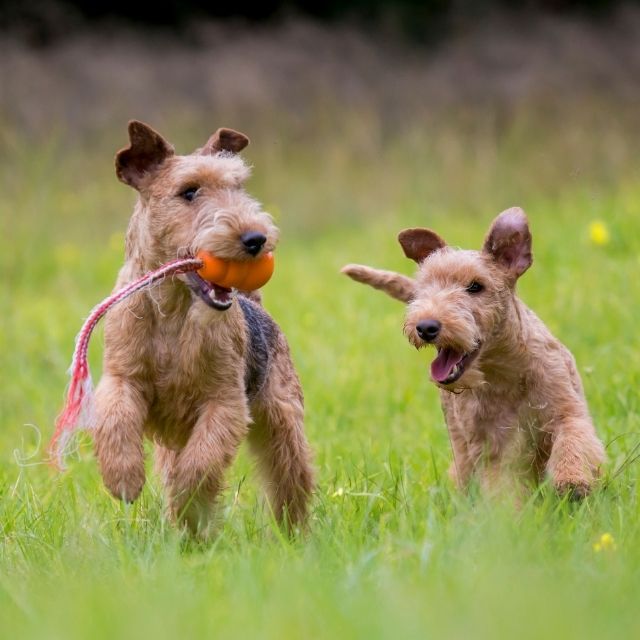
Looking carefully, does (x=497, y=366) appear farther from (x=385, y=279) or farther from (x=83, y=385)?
(x=83, y=385)

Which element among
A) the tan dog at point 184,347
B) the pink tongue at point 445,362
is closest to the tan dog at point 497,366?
the pink tongue at point 445,362

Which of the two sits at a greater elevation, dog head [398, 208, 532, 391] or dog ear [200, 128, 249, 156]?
dog ear [200, 128, 249, 156]

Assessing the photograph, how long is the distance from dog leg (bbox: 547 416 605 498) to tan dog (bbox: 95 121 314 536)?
0.99 metres

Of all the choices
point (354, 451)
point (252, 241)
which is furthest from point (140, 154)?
point (354, 451)

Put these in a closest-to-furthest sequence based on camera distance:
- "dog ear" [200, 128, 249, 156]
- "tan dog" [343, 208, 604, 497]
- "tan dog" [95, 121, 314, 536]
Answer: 1. "tan dog" [95, 121, 314, 536]
2. "tan dog" [343, 208, 604, 497]
3. "dog ear" [200, 128, 249, 156]

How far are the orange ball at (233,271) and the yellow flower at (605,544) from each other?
4.74 ft

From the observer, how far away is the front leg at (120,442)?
4.16 meters

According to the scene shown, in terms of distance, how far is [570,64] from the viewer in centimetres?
1859

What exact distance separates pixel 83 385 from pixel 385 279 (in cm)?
136

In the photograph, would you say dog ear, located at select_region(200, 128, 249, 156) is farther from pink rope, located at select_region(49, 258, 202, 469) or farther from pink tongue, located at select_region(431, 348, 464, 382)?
pink tongue, located at select_region(431, 348, 464, 382)

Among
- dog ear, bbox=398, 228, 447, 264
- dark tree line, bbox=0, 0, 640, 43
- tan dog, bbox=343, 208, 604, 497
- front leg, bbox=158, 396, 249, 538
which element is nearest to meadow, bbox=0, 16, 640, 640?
front leg, bbox=158, 396, 249, 538

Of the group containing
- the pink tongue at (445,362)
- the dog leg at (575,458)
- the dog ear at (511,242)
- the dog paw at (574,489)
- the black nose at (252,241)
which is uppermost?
the dog ear at (511,242)

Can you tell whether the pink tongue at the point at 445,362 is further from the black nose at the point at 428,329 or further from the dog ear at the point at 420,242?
the dog ear at the point at 420,242

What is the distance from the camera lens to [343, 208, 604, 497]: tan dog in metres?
4.43
